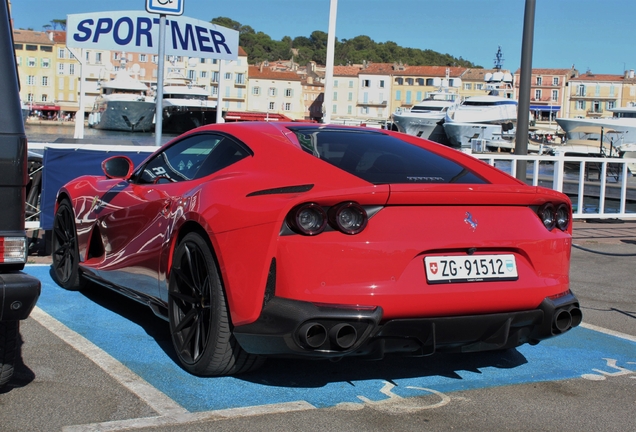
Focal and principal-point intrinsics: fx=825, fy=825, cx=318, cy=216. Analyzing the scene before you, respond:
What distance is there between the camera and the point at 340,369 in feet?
15.6

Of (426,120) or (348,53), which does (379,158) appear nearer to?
(426,120)

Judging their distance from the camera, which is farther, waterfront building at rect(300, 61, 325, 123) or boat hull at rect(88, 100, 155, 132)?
waterfront building at rect(300, 61, 325, 123)

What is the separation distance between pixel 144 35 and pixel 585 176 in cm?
992

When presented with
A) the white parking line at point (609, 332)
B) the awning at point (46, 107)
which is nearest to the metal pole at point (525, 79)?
the white parking line at point (609, 332)

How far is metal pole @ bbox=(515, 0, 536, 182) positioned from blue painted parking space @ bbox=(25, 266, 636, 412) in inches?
236

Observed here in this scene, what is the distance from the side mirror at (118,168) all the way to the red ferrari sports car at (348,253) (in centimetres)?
108

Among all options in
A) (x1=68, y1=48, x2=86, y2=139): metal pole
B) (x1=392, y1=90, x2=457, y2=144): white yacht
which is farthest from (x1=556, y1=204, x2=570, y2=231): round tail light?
(x1=392, y1=90, x2=457, y2=144): white yacht

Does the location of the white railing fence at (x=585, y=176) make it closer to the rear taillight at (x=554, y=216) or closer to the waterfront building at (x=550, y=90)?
the rear taillight at (x=554, y=216)

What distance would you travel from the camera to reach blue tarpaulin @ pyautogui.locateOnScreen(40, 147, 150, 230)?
27.2 ft

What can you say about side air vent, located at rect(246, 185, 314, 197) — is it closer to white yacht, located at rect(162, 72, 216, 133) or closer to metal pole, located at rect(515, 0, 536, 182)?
metal pole, located at rect(515, 0, 536, 182)

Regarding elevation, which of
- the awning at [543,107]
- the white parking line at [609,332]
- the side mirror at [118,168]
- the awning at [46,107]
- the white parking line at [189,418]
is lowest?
the white parking line at [189,418]

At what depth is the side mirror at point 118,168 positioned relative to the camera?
19.7 ft

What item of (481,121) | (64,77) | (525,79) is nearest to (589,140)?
(481,121)

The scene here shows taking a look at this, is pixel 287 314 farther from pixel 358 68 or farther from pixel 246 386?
pixel 358 68
